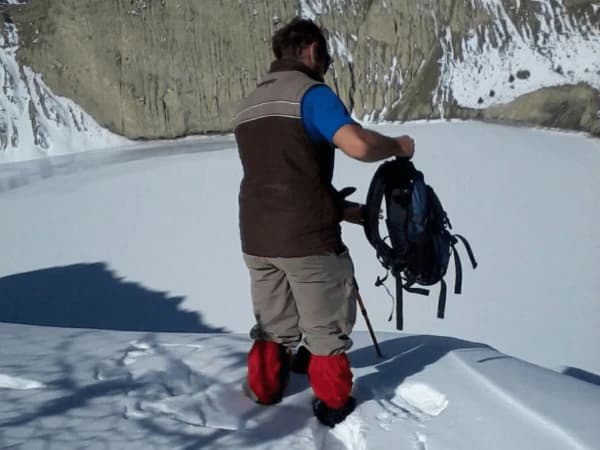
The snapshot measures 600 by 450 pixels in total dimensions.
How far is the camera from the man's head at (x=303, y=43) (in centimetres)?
241

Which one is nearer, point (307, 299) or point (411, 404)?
point (307, 299)

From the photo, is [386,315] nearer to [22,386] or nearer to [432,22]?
[22,386]

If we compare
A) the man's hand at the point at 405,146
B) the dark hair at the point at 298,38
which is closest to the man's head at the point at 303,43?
the dark hair at the point at 298,38

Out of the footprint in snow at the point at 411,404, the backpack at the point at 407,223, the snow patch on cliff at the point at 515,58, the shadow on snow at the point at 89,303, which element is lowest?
the shadow on snow at the point at 89,303

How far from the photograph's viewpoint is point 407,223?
8.52 ft

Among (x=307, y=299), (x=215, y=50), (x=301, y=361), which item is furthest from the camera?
(x=215, y=50)

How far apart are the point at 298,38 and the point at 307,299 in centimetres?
98

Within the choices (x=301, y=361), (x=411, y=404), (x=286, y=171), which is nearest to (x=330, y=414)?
(x=411, y=404)

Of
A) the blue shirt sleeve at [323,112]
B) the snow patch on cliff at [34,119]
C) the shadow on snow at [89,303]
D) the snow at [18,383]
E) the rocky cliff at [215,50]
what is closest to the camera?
the blue shirt sleeve at [323,112]

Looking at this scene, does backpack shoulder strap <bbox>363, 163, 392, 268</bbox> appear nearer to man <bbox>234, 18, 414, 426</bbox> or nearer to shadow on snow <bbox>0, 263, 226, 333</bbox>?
man <bbox>234, 18, 414, 426</bbox>

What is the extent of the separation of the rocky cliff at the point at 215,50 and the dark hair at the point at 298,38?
18.0 metres

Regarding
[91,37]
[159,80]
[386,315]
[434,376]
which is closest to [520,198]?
[386,315]

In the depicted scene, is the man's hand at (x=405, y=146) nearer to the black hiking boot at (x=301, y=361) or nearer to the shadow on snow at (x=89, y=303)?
the black hiking boot at (x=301, y=361)

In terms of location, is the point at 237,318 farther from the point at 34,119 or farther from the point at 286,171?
the point at 34,119
